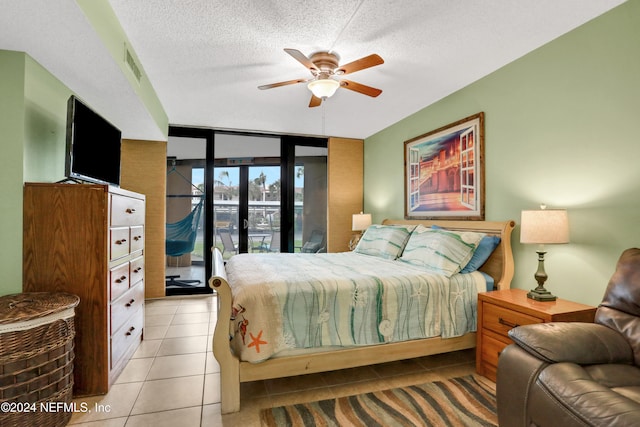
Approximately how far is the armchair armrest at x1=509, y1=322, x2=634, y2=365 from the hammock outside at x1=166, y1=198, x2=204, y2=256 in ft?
13.8

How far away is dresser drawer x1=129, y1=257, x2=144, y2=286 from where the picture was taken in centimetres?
267

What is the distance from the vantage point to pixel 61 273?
2.02m

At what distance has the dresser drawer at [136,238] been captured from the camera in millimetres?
2681

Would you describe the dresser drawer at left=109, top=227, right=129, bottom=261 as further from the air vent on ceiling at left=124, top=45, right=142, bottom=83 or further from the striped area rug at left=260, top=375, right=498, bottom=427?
the striped area rug at left=260, top=375, right=498, bottom=427

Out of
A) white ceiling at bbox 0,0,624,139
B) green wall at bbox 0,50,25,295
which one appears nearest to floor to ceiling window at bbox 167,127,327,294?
white ceiling at bbox 0,0,624,139

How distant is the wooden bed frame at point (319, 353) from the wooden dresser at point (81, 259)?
72 centimetres

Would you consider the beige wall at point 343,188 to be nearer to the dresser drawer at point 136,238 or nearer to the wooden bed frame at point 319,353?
the wooden bed frame at point 319,353

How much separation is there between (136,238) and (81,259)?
735 millimetres

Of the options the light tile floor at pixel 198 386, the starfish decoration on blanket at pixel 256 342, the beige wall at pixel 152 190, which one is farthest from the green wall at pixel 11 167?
the beige wall at pixel 152 190

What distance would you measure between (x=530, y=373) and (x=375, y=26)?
2209mm

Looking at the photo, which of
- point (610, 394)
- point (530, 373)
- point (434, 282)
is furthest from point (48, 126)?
point (610, 394)

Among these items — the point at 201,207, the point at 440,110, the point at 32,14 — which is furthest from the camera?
the point at 201,207

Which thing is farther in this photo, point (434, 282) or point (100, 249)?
point (434, 282)

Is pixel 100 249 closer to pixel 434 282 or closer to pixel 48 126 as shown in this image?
pixel 48 126
